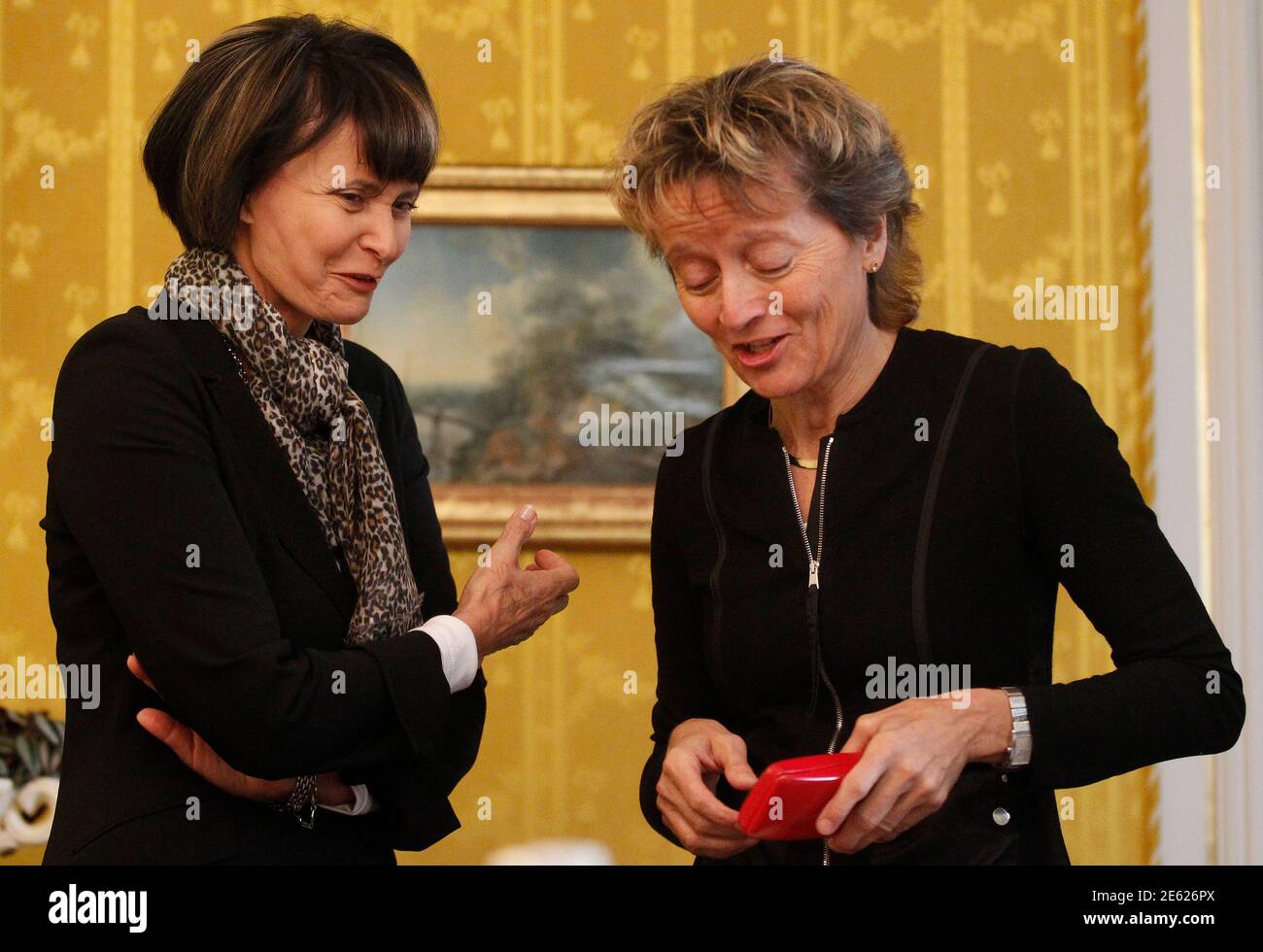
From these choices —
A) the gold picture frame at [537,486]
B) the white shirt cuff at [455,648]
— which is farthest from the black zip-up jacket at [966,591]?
the gold picture frame at [537,486]

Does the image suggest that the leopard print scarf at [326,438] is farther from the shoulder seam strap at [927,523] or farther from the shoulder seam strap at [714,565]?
the shoulder seam strap at [927,523]

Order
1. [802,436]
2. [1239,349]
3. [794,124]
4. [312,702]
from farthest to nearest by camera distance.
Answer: [1239,349]
[802,436]
[794,124]
[312,702]

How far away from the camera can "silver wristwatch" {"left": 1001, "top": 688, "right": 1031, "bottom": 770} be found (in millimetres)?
1395

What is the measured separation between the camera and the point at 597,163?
3.43 meters

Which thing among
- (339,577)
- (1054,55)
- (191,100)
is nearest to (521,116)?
(1054,55)

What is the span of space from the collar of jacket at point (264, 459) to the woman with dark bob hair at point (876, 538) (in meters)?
0.46

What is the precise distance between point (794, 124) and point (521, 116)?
6.57ft

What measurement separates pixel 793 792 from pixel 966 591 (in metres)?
0.34

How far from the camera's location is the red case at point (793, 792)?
133 centimetres

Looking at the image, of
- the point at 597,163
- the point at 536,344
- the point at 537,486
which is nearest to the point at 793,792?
the point at 537,486

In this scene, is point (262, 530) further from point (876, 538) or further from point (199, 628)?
point (876, 538)

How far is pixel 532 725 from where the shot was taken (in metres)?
3.37
